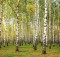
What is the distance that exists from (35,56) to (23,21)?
37920mm

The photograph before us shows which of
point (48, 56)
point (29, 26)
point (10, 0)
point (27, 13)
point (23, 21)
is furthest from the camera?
point (29, 26)

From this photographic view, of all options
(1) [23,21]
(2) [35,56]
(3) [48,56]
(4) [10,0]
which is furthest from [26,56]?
(1) [23,21]

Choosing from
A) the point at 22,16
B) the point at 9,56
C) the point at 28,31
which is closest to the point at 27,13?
the point at 22,16

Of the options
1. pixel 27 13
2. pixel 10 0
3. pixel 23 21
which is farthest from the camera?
pixel 23 21

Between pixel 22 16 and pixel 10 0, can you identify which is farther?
pixel 22 16

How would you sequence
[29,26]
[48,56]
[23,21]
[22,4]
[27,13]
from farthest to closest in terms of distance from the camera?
[29,26], [23,21], [27,13], [22,4], [48,56]

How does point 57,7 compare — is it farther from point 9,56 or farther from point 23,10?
point 9,56

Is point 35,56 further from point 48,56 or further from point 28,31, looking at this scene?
point 28,31

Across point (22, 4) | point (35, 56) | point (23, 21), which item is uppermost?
point (22, 4)

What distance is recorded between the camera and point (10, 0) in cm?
4262

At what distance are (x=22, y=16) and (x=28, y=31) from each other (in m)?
10.8

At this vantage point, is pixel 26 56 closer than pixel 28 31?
Yes

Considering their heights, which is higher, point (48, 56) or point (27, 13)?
point (27, 13)

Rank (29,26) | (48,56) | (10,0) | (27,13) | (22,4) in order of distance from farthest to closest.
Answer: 1. (29,26)
2. (27,13)
3. (22,4)
4. (10,0)
5. (48,56)
